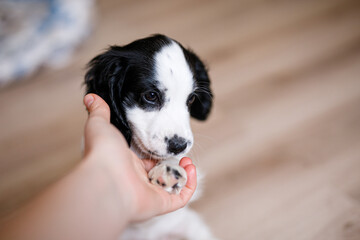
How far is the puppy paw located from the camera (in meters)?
1.14

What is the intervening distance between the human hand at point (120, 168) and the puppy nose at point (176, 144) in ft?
0.50

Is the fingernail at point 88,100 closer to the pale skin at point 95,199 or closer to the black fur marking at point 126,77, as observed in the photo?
the pale skin at point 95,199

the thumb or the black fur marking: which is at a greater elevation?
the black fur marking

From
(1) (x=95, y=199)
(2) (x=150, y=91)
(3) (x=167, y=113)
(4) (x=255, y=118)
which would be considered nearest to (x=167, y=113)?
(3) (x=167, y=113)

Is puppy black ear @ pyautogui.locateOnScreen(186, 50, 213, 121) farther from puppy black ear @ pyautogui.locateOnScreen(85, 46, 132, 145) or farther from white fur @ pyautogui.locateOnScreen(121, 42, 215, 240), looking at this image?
puppy black ear @ pyautogui.locateOnScreen(85, 46, 132, 145)

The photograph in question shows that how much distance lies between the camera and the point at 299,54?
2.92 metres

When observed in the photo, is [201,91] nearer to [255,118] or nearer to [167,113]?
[167,113]

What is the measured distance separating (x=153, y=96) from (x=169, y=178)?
342 millimetres

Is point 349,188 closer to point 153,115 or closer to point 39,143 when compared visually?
point 153,115

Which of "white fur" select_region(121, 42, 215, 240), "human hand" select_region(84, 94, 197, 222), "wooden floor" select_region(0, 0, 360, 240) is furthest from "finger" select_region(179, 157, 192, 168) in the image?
"wooden floor" select_region(0, 0, 360, 240)

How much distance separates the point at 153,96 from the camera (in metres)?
1.26

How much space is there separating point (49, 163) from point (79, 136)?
Result: 280mm

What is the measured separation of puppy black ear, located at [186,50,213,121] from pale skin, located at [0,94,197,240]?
1.75ft

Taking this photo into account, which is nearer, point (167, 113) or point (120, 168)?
point (120, 168)
